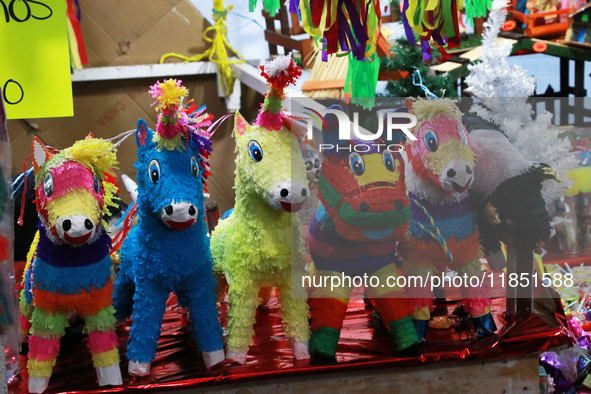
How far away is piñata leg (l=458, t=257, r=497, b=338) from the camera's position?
3.74 feet

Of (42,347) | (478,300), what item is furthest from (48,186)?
(478,300)

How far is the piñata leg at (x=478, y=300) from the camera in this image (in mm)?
1140

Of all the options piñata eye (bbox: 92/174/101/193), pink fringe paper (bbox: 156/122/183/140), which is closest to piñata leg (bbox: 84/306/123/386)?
piñata eye (bbox: 92/174/101/193)

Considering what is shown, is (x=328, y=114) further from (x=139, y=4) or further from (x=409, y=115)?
(x=139, y=4)

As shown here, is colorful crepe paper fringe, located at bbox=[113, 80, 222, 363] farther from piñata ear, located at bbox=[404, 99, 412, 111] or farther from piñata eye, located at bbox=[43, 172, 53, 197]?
piñata ear, located at bbox=[404, 99, 412, 111]

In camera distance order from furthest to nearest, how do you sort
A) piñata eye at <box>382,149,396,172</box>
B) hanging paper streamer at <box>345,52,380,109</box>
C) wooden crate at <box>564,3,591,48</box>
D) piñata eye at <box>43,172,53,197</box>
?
wooden crate at <box>564,3,591,48</box>, hanging paper streamer at <box>345,52,380,109</box>, piñata eye at <box>382,149,396,172</box>, piñata eye at <box>43,172,53,197</box>

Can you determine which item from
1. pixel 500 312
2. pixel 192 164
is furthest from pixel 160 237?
pixel 500 312

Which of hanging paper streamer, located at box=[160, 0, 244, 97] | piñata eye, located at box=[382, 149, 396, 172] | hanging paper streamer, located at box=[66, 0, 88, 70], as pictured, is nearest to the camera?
piñata eye, located at box=[382, 149, 396, 172]

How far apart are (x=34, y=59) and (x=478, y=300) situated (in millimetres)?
968

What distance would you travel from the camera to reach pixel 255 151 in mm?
999

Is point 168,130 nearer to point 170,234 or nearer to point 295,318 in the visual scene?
point 170,234

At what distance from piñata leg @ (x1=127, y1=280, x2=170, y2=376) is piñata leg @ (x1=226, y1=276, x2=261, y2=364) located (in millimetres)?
131

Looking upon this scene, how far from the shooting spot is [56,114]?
3.51ft

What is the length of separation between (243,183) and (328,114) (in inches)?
8.0
